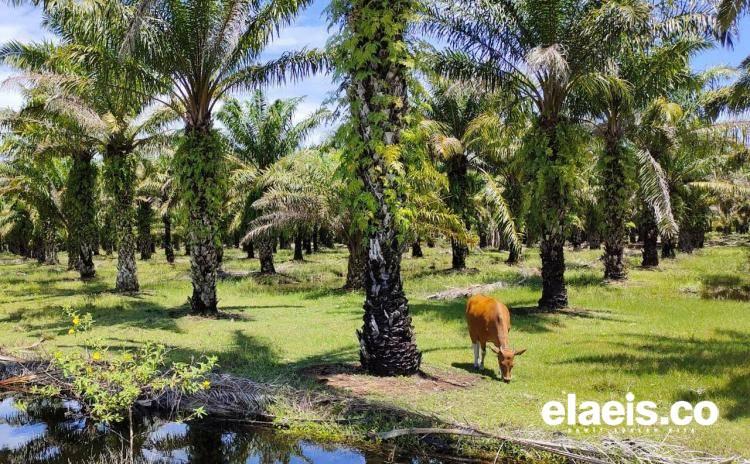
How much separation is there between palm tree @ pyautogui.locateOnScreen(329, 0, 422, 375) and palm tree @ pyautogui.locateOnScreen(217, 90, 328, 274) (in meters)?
18.3

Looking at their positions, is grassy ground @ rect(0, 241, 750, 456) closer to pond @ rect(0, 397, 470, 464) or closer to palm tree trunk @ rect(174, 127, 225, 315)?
palm tree trunk @ rect(174, 127, 225, 315)

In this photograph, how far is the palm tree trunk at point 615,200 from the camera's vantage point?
21.5m

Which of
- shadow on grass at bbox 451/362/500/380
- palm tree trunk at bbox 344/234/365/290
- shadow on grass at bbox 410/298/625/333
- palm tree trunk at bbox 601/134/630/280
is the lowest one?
shadow on grass at bbox 451/362/500/380

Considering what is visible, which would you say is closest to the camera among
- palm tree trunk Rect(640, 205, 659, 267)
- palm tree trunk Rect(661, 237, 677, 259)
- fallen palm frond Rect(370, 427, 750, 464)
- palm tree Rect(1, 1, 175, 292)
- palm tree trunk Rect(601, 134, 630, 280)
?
fallen palm frond Rect(370, 427, 750, 464)

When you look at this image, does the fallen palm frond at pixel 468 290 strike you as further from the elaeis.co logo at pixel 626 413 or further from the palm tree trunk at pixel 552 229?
the elaeis.co logo at pixel 626 413

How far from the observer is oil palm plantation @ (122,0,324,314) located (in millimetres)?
14914

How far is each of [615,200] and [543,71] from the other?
28.2ft

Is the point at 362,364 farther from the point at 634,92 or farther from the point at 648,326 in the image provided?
the point at 634,92

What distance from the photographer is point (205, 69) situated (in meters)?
15.6

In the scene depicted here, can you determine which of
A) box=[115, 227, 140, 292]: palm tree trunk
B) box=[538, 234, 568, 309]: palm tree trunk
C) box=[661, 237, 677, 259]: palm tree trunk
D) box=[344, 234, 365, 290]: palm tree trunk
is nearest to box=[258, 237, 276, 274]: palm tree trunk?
box=[344, 234, 365, 290]: palm tree trunk

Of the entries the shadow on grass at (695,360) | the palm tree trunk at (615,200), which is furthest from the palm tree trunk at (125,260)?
the palm tree trunk at (615,200)

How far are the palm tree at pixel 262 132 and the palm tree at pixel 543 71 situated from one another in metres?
12.5

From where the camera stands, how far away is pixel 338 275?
2788 centimetres

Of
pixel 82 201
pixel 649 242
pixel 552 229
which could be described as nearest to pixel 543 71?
pixel 552 229
